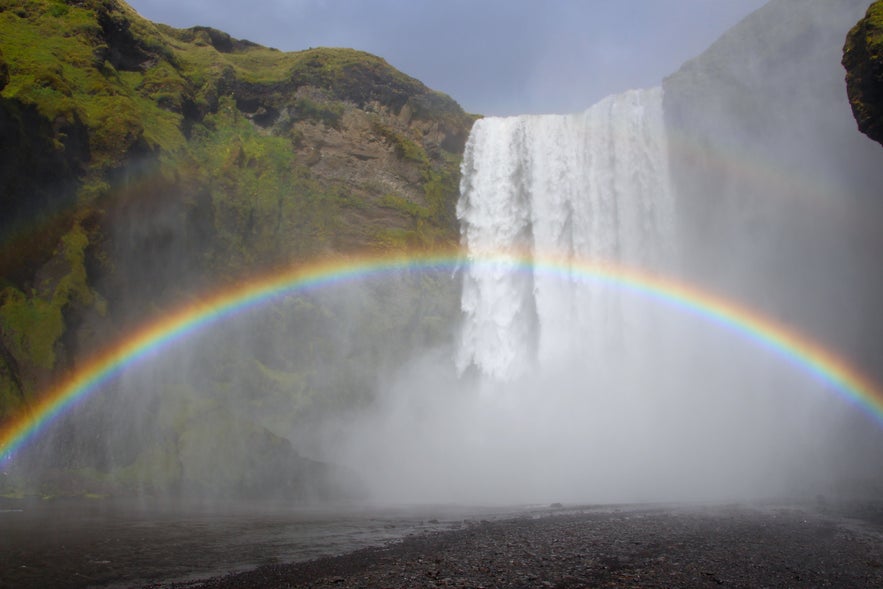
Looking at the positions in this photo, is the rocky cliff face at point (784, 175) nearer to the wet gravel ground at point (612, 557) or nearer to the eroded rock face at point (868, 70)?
the eroded rock face at point (868, 70)

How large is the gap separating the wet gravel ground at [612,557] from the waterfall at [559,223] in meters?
26.9

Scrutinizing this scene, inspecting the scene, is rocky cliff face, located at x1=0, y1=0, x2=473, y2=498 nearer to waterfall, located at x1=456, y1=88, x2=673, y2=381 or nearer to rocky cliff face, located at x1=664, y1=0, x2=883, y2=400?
waterfall, located at x1=456, y1=88, x2=673, y2=381

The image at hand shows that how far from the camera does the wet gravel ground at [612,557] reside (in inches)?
406

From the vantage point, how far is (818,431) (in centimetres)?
3494

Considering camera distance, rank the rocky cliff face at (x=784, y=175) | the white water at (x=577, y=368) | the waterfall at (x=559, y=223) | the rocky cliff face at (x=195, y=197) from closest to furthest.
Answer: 1. the rocky cliff face at (x=195, y=197)
2. the rocky cliff face at (x=784, y=175)
3. the white water at (x=577, y=368)
4. the waterfall at (x=559, y=223)

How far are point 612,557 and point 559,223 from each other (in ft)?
118

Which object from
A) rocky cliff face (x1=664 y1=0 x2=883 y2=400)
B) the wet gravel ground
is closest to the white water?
rocky cliff face (x1=664 y1=0 x2=883 y2=400)

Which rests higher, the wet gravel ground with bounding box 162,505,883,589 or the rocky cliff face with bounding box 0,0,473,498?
the rocky cliff face with bounding box 0,0,473,498

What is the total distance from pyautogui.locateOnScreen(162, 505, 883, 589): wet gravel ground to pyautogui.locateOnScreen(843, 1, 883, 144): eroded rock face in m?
13.2

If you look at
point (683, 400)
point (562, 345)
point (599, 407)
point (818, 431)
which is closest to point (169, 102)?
point (562, 345)

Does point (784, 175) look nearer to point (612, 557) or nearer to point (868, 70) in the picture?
point (868, 70)

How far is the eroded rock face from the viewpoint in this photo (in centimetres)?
1967

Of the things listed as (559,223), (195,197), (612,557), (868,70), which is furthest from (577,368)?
(612,557)

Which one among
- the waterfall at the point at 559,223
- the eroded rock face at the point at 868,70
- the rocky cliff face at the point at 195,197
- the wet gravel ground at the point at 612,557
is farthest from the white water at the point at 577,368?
the eroded rock face at the point at 868,70
